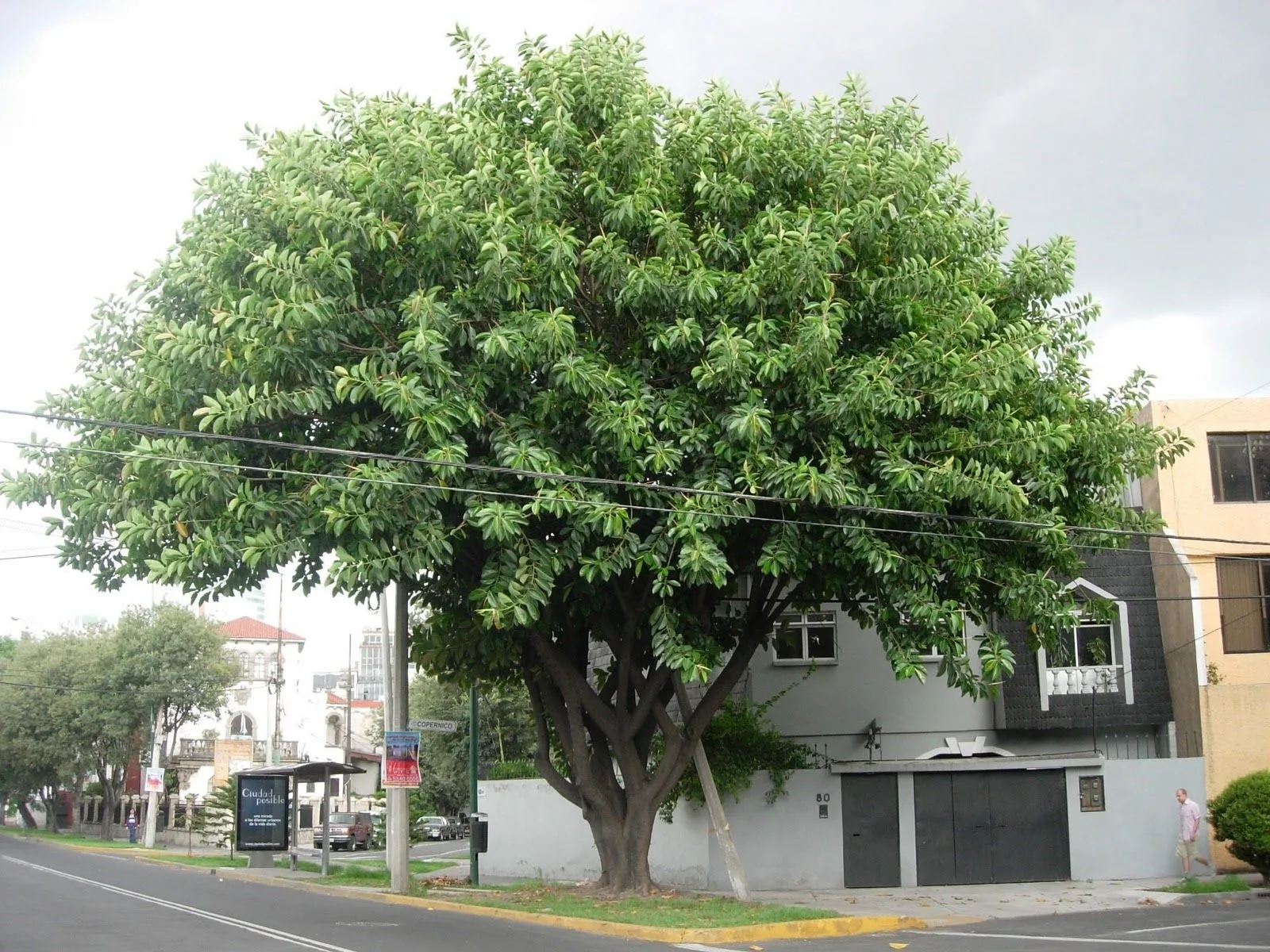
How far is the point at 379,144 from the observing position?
49.9ft

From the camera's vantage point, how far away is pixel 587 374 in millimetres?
15102

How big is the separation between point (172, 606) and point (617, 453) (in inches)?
1783

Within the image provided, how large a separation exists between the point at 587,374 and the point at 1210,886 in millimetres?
13638

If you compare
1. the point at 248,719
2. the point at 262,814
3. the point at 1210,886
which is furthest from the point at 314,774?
the point at 248,719

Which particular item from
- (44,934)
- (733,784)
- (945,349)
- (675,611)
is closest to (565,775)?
(733,784)

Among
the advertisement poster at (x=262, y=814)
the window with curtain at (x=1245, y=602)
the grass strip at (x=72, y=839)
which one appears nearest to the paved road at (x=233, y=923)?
the advertisement poster at (x=262, y=814)

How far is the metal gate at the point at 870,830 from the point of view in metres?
23.2

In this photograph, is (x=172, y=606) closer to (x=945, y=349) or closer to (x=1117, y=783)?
(x=1117, y=783)

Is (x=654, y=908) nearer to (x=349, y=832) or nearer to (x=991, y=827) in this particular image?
(x=991, y=827)

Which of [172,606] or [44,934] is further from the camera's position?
[172,606]

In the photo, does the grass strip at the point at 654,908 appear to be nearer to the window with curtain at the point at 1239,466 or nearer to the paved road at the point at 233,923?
the paved road at the point at 233,923

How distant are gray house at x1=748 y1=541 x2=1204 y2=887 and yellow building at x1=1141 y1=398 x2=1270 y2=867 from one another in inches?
20.9

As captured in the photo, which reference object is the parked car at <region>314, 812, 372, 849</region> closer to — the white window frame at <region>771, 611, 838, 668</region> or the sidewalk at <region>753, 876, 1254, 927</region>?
the white window frame at <region>771, 611, 838, 668</region>

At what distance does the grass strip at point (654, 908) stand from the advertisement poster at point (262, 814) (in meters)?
12.2
